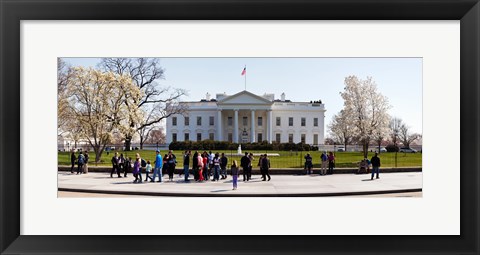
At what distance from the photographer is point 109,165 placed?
2000 cm

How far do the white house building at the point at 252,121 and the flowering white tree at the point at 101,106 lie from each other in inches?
1123

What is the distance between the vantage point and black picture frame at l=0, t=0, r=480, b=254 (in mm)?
6562

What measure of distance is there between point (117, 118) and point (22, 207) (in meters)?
16.5

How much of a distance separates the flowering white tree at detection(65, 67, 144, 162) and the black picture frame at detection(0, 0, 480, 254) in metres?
10.3

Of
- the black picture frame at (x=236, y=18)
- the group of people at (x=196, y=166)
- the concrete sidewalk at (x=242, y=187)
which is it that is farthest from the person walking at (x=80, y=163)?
the black picture frame at (x=236, y=18)

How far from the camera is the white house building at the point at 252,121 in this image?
5416cm

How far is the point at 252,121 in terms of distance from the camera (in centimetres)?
5525

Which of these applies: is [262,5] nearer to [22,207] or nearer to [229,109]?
[22,207]

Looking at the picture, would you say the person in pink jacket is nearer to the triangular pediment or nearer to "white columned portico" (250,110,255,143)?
the triangular pediment

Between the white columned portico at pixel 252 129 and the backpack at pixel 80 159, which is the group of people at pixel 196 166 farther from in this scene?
the white columned portico at pixel 252 129

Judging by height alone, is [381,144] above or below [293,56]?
below

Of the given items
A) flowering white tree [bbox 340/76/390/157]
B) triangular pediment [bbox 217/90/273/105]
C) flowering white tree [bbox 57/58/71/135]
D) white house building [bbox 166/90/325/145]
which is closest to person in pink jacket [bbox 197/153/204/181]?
flowering white tree [bbox 57/58/71/135]

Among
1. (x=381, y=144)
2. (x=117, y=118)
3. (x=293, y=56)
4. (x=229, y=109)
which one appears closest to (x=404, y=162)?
(x=381, y=144)

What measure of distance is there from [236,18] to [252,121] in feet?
160
